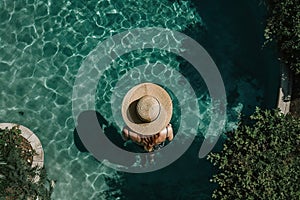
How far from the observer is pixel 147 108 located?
18.8 m

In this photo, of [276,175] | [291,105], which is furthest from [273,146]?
[291,105]

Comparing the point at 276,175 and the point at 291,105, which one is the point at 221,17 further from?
the point at 276,175

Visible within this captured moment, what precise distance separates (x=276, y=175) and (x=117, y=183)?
6181mm

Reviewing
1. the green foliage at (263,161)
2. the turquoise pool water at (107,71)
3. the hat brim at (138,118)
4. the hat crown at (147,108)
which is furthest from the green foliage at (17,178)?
the green foliage at (263,161)

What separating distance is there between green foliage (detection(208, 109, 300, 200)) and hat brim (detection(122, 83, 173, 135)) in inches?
79.4

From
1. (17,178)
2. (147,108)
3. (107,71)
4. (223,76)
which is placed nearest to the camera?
(147,108)

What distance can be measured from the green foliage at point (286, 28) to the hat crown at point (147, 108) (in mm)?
4997

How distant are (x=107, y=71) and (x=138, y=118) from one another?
5.02m

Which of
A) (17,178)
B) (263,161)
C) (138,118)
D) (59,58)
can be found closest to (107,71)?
(59,58)

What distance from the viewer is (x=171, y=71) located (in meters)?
24.2

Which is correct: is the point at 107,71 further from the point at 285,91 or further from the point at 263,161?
the point at 263,161

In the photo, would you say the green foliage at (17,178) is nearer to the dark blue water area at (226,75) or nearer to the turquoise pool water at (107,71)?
the turquoise pool water at (107,71)

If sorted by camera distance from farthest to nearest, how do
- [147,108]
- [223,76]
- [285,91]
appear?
[223,76], [285,91], [147,108]

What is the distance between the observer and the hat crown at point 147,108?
61.7 feet
